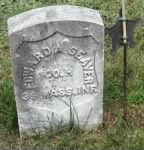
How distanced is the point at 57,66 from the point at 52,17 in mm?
377

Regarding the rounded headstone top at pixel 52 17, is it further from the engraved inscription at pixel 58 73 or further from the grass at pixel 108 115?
the grass at pixel 108 115

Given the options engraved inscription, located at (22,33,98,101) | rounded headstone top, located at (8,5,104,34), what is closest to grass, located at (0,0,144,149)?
engraved inscription, located at (22,33,98,101)

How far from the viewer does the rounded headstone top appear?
3.40 m

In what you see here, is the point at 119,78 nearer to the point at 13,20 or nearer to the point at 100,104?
the point at 100,104

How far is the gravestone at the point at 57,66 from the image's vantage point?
3406 millimetres

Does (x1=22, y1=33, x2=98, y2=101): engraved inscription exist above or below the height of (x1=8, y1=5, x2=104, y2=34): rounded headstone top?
below

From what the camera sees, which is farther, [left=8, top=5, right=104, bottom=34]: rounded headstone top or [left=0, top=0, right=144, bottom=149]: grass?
[left=0, top=0, right=144, bottom=149]: grass

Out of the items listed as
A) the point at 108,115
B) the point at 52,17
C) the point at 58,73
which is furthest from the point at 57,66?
the point at 108,115

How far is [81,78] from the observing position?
11.9 feet

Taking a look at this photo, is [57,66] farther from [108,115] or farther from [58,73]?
[108,115]

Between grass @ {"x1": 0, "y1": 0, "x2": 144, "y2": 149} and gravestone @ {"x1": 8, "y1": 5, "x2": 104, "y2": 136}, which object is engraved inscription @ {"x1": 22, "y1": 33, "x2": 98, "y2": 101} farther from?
grass @ {"x1": 0, "y1": 0, "x2": 144, "y2": 149}

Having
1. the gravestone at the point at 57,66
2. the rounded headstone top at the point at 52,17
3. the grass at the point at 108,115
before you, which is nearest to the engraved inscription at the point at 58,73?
the gravestone at the point at 57,66

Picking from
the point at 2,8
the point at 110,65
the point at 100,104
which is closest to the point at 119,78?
the point at 110,65

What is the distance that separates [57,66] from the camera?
355 centimetres
